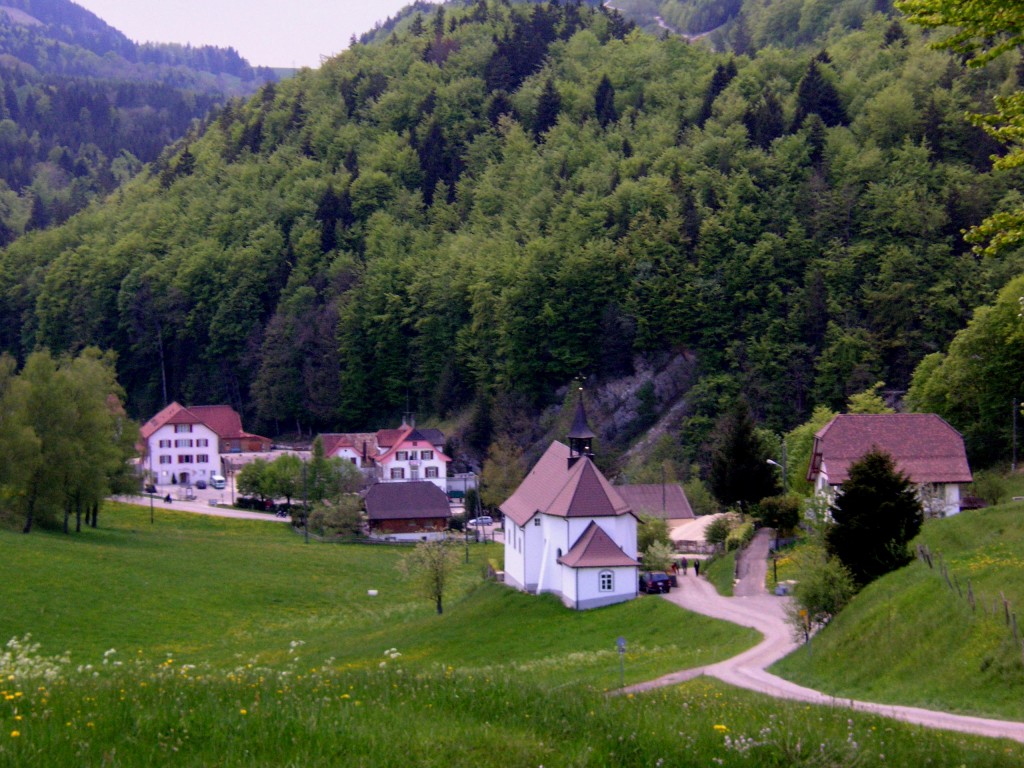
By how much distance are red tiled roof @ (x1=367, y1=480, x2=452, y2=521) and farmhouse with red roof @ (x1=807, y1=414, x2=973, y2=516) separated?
39560 millimetres

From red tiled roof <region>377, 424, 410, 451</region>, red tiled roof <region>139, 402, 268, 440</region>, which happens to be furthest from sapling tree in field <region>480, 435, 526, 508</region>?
red tiled roof <region>139, 402, 268, 440</region>

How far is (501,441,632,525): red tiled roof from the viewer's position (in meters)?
41.8

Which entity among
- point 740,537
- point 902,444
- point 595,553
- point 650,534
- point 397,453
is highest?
point 397,453

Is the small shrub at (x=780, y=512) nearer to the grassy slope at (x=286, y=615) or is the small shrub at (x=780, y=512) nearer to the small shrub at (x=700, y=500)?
the grassy slope at (x=286, y=615)

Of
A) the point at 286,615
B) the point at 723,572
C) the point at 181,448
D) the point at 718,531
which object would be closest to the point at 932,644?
the point at 723,572

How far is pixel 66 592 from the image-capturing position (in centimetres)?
4294

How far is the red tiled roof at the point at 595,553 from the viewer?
39.9 metres

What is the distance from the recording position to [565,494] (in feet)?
140

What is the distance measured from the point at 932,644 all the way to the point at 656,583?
20092 millimetres

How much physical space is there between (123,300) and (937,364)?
3658 inches

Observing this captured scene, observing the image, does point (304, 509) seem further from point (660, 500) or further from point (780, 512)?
point (780, 512)

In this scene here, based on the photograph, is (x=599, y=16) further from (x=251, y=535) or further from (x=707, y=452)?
(x=251, y=535)

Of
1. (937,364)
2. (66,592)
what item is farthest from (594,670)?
(937,364)

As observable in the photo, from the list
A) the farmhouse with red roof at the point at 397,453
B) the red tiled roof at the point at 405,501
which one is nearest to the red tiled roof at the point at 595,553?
the red tiled roof at the point at 405,501
